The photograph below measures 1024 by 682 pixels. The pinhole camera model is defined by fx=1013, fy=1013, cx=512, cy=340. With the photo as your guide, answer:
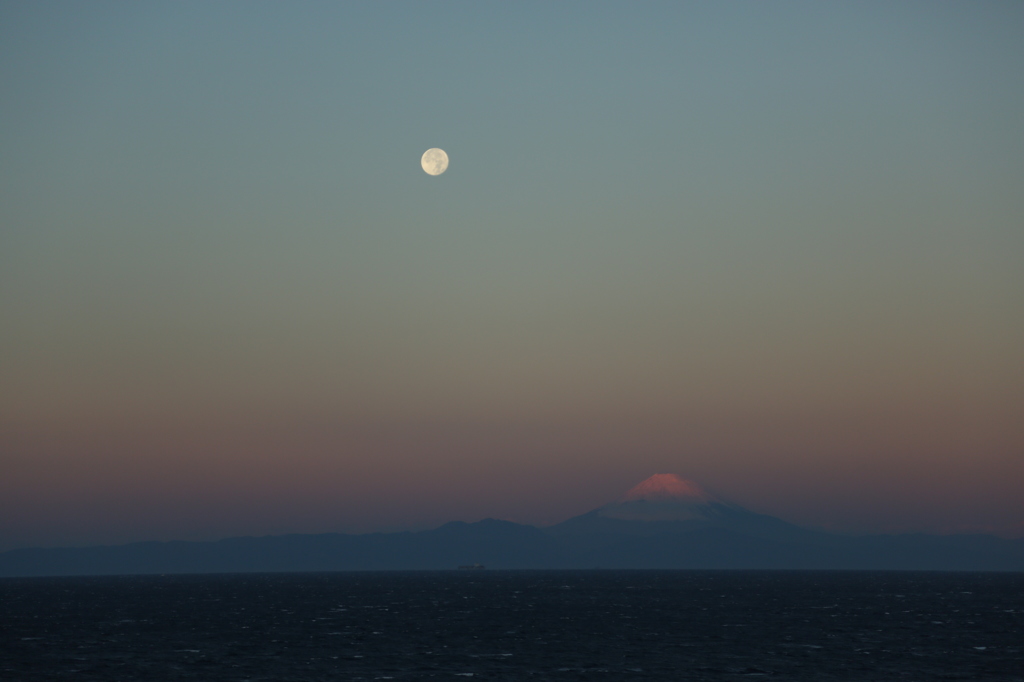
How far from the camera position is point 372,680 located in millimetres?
81125

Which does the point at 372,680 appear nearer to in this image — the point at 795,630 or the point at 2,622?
the point at 795,630

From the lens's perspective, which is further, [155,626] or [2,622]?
[2,622]

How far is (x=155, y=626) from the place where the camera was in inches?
5635

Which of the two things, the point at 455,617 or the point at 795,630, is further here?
the point at 455,617

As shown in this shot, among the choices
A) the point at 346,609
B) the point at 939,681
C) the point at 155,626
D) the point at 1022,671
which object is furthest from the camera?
the point at 346,609

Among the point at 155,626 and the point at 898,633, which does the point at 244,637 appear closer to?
the point at 155,626

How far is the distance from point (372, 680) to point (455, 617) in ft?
261

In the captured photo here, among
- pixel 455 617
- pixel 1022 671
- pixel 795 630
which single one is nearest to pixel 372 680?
pixel 1022 671

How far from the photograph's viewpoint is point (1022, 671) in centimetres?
8544

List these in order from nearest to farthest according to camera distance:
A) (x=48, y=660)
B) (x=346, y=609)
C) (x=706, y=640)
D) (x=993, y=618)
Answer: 1. (x=48, y=660)
2. (x=706, y=640)
3. (x=993, y=618)
4. (x=346, y=609)

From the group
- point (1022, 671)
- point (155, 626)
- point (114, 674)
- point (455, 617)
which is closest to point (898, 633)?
point (1022, 671)

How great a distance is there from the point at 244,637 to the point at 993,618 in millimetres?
110993

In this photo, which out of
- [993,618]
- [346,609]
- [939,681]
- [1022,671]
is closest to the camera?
[939,681]

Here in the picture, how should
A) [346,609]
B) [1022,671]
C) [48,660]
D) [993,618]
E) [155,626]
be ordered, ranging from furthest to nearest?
[346,609] < [993,618] < [155,626] < [48,660] < [1022,671]
